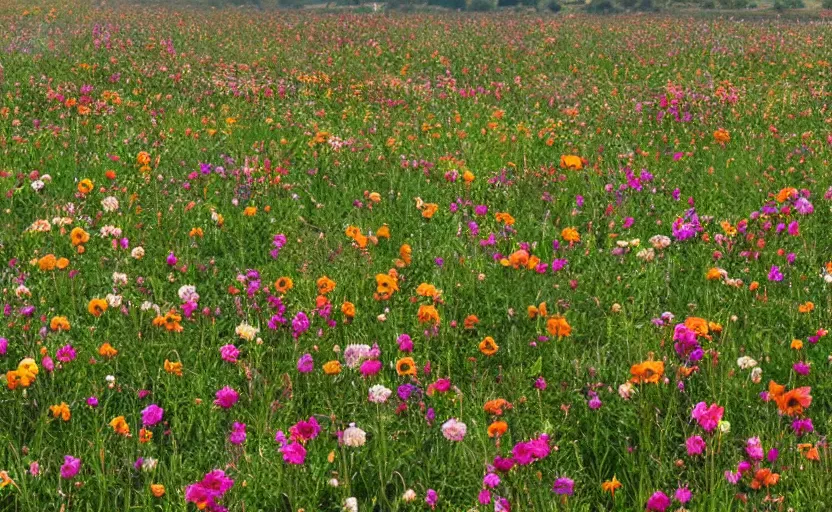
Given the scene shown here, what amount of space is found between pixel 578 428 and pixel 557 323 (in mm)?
531

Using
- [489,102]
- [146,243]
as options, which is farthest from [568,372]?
[489,102]

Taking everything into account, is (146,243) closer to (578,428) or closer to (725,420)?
(578,428)

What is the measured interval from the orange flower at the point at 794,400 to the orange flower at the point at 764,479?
0.24 metres

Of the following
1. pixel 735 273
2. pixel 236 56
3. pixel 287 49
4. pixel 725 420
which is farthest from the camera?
pixel 287 49

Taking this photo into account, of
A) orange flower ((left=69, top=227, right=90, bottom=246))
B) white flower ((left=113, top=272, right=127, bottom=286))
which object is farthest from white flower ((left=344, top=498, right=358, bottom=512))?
orange flower ((left=69, top=227, right=90, bottom=246))

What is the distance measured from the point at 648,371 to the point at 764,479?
1.81ft

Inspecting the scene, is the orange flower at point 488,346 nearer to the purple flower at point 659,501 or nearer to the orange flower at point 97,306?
the purple flower at point 659,501

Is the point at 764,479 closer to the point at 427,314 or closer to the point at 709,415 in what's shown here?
the point at 709,415

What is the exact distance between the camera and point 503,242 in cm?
500

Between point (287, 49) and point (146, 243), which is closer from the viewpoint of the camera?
point (146, 243)

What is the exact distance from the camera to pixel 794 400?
2463 millimetres

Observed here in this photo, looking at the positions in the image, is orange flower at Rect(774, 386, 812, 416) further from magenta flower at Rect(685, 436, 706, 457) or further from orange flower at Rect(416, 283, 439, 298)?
orange flower at Rect(416, 283, 439, 298)

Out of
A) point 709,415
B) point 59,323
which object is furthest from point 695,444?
point 59,323

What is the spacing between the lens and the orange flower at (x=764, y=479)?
7.63 feet
